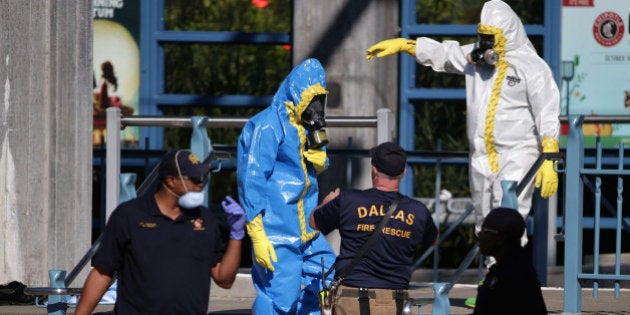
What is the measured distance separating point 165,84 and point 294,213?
452 centimetres

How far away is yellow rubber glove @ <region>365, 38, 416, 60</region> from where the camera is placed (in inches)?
374

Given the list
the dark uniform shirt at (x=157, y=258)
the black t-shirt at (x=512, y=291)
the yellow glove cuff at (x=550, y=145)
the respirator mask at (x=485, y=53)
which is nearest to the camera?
the black t-shirt at (x=512, y=291)

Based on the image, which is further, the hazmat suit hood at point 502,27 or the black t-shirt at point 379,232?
the hazmat suit hood at point 502,27

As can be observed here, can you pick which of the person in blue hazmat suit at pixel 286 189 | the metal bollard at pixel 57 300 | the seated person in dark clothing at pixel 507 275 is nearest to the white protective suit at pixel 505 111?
the person in blue hazmat suit at pixel 286 189

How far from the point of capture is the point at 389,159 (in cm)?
680

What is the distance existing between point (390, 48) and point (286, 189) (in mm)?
1780

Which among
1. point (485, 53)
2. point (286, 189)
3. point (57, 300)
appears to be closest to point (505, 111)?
point (485, 53)

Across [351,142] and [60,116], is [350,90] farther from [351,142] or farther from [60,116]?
[60,116]

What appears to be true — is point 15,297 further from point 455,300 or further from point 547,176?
point 547,176

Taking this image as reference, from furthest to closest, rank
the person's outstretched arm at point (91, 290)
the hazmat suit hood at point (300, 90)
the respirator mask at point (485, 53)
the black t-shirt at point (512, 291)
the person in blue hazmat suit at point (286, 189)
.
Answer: the respirator mask at point (485, 53)
the hazmat suit hood at point (300, 90)
the person in blue hazmat suit at point (286, 189)
the person's outstretched arm at point (91, 290)
the black t-shirt at point (512, 291)

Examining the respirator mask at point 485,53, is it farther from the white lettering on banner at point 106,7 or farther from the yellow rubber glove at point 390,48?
the white lettering on banner at point 106,7

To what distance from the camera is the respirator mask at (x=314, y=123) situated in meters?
8.20

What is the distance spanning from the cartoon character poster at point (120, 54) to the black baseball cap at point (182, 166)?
20.5 ft

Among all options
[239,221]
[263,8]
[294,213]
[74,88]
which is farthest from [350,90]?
[239,221]
